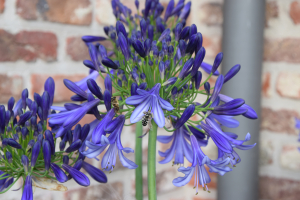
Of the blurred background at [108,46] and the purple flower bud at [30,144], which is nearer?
the purple flower bud at [30,144]

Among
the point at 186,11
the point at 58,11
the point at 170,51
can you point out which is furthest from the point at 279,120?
the point at 58,11

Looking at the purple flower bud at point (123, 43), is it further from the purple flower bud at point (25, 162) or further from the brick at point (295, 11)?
the brick at point (295, 11)

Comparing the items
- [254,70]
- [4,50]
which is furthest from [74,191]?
[254,70]

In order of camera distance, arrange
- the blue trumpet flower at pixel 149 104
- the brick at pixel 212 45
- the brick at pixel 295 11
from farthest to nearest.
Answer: the brick at pixel 212 45 → the brick at pixel 295 11 → the blue trumpet flower at pixel 149 104

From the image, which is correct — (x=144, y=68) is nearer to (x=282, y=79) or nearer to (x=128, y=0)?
(x=128, y=0)

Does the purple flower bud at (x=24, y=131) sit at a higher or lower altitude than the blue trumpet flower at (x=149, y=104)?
lower

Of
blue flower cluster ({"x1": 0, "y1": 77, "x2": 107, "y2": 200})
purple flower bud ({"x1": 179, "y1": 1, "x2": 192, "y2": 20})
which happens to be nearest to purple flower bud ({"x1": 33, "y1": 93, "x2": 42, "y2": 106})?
blue flower cluster ({"x1": 0, "y1": 77, "x2": 107, "y2": 200})

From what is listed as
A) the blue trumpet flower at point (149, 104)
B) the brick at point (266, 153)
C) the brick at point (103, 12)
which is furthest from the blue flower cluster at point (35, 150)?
Result: the brick at point (266, 153)

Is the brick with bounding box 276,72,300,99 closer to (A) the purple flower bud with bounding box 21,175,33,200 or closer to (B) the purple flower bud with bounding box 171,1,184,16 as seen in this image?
(B) the purple flower bud with bounding box 171,1,184,16
